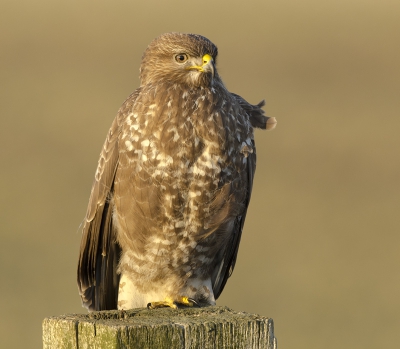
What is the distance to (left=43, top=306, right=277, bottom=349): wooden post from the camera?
3502mm

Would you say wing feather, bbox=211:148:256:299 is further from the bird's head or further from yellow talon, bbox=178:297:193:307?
the bird's head

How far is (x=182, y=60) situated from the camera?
6.06 meters

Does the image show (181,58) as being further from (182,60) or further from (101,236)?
(101,236)

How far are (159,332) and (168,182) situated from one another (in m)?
2.40

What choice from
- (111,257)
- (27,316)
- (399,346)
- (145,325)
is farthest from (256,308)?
(145,325)

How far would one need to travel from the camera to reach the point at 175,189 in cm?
591

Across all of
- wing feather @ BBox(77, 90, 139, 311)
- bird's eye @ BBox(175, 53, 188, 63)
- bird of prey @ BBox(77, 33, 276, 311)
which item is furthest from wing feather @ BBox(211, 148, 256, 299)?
bird's eye @ BBox(175, 53, 188, 63)

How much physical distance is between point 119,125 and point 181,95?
45cm

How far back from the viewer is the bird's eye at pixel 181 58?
6016 mm

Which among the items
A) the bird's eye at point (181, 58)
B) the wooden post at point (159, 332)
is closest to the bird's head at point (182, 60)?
the bird's eye at point (181, 58)

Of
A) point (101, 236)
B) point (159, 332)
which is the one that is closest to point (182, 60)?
point (101, 236)

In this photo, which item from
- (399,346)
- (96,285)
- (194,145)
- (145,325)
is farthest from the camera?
(399,346)

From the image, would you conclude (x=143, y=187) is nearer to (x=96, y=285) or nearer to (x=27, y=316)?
(x=96, y=285)

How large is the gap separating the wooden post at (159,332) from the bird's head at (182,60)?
242 centimetres
